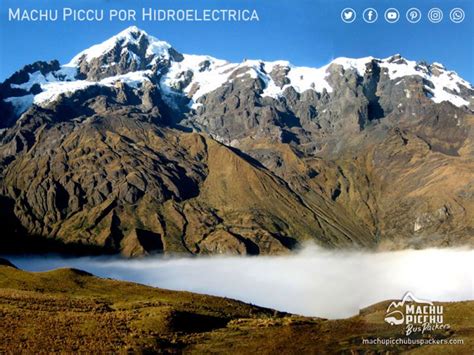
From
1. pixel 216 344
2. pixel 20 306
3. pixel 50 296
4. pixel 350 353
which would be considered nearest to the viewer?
pixel 350 353

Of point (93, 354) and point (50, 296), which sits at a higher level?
point (50, 296)

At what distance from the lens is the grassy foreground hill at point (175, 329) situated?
55.3m

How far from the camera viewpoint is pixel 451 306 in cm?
6919

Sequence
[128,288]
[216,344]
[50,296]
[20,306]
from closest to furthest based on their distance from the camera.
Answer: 1. [216,344]
2. [20,306]
3. [50,296]
4. [128,288]

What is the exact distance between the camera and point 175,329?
67750 mm

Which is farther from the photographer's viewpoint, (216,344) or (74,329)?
(74,329)

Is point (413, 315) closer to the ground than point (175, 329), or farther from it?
farther from it

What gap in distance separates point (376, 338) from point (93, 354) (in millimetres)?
25340

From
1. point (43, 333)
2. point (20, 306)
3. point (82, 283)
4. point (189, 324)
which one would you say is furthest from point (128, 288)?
point (43, 333)

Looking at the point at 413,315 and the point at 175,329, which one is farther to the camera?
the point at 175,329

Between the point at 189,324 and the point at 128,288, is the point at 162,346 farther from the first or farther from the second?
the point at 128,288

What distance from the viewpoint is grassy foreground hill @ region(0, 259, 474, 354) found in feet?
182

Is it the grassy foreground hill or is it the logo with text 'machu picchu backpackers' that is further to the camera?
the grassy foreground hill

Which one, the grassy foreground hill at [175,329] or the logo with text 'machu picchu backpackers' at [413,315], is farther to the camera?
the grassy foreground hill at [175,329]
